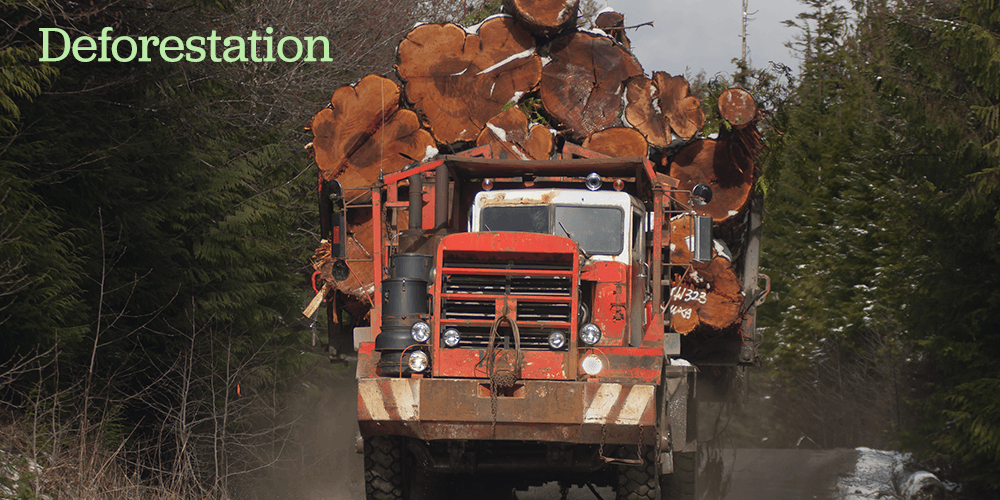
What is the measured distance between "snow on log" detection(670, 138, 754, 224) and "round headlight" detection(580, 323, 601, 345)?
3.44 metres

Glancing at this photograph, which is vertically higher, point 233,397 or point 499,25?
point 499,25

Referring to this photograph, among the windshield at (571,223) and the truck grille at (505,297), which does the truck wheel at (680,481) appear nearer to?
the windshield at (571,223)

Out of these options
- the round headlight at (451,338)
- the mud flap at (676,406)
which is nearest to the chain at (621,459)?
the mud flap at (676,406)

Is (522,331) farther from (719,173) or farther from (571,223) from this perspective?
(719,173)

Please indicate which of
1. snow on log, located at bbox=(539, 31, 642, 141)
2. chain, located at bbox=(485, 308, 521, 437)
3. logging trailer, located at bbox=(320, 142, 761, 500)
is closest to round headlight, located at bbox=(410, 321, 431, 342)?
logging trailer, located at bbox=(320, 142, 761, 500)

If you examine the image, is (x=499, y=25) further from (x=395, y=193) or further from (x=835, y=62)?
(x=835, y=62)

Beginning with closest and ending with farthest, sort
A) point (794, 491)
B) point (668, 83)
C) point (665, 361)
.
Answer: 1. point (665, 361)
2. point (668, 83)
3. point (794, 491)

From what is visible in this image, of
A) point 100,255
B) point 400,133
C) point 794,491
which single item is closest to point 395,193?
point 400,133

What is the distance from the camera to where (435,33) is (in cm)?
1043

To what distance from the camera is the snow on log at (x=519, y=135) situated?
986cm

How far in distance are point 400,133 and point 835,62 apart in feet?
89.7

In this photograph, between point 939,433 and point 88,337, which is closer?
point 88,337

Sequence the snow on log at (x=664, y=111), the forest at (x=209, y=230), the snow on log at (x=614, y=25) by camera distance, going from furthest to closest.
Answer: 1. the snow on log at (x=614, y=25)
2. the snow on log at (x=664, y=111)
3. the forest at (x=209, y=230)

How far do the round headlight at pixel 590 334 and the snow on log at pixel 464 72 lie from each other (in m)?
3.50
